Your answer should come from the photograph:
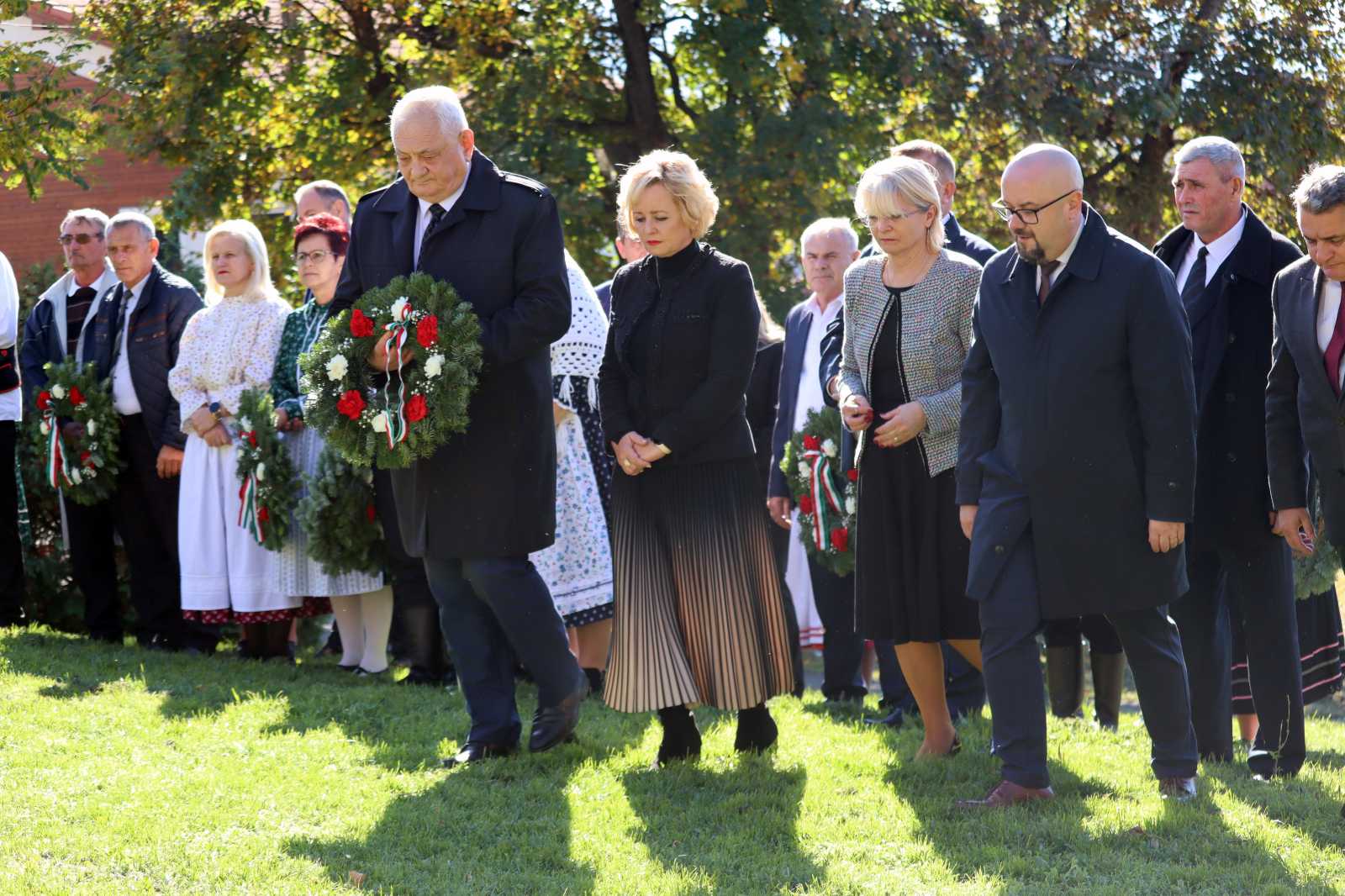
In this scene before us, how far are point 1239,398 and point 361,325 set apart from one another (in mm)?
3281

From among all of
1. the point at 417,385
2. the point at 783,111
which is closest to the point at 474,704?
the point at 417,385

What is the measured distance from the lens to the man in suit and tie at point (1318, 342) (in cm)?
507

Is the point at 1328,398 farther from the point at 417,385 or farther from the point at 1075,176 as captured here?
the point at 417,385

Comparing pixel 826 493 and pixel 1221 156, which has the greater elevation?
pixel 1221 156

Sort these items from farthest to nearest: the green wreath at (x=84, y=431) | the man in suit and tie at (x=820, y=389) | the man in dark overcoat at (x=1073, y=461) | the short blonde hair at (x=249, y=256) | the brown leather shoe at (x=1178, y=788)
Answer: the green wreath at (x=84, y=431), the short blonde hair at (x=249, y=256), the man in suit and tie at (x=820, y=389), the brown leather shoe at (x=1178, y=788), the man in dark overcoat at (x=1073, y=461)

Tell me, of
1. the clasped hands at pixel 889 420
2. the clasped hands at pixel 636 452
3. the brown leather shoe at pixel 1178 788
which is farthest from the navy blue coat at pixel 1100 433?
the clasped hands at pixel 636 452

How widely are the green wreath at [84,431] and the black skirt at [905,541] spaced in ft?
16.4

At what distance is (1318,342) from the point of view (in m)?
5.25

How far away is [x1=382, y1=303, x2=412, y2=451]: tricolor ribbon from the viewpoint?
5648 millimetres

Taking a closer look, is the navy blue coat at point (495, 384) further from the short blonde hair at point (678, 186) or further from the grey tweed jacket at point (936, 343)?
the grey tweed jacket at point (936, 343)

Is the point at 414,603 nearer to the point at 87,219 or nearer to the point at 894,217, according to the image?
the point at 87,219

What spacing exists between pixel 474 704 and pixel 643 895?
1.91 meters

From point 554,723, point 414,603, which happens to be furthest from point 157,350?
point 554,723

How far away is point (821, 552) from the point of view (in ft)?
24.5
